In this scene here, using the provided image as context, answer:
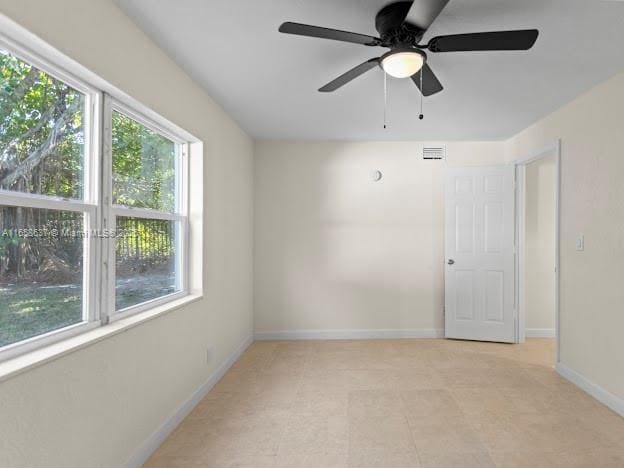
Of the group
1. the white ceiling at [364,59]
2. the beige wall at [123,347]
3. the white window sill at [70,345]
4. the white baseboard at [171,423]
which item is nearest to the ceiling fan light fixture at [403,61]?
the white ceiling at [364,59]

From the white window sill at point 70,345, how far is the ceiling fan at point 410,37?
1.60m

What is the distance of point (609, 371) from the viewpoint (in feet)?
9.00

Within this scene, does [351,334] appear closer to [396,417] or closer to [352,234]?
[352,234]

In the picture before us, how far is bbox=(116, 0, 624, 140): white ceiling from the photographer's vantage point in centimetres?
191

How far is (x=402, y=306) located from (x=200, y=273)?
8.42 feet

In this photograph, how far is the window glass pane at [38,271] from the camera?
1.40 m

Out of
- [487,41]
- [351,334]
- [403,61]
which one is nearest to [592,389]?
[351,334]

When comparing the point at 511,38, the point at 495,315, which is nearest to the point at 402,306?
the point at 495,315

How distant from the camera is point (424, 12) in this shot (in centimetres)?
161

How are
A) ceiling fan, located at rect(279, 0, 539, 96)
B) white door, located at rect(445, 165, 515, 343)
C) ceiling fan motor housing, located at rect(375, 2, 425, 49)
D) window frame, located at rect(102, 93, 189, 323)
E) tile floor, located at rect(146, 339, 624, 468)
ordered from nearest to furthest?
ceiling fan, located at rect(279, 0, 539, 96) < ceiling fan motor housing, located at rect(375, 2, 425, 49) < window frame, located at rect(102, 93, 189, 323) < tile floor, located at rect(146, 339, 624, 468) < white door, located at rect(445, 165, 515, 343)

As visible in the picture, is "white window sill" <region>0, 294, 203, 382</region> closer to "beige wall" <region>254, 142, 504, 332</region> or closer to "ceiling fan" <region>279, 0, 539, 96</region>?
"ceiling fan" <region>279, 0, 539, 96</region>

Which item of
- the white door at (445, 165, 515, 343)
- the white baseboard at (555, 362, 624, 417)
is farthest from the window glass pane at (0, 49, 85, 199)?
the white door at (445, 165, 515, 343)

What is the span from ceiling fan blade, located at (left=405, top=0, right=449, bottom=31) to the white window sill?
1971 millimetres

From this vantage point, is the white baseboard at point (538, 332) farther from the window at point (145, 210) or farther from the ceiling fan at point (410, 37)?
the window at point (145, 210)
